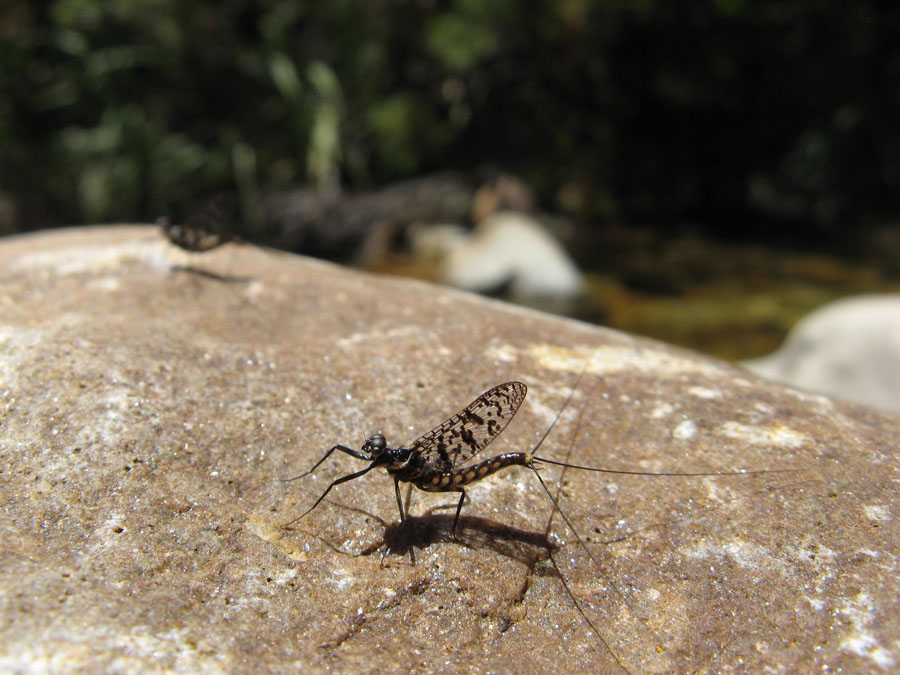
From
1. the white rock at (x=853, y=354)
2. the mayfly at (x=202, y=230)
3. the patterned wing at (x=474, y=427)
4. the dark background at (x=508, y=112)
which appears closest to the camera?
the patterned wing at (x=474, y=427)

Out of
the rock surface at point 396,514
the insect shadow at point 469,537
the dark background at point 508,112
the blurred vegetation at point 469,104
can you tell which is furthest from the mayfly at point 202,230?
the blurred vegetation at point 469,104

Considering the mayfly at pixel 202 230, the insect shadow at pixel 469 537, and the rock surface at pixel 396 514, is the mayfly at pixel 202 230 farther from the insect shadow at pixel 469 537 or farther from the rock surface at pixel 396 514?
the insect shadow at pixel 469 537

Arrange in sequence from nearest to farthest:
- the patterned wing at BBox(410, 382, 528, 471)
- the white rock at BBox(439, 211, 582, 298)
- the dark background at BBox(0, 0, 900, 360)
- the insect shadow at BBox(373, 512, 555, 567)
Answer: the insect shadow at BBox(373, 512, 555, 567)
the patterned wing at BBox(410, 382, 528, 471)
the white rock at BBox(439, 211, 582, 298)
the dark background at BBox(0, 0, 900, 360)

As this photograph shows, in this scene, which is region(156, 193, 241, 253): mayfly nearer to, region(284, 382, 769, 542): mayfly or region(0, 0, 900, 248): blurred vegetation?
region(284, 382, 769, 542): mayfly

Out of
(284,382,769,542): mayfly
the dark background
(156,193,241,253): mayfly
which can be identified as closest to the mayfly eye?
(284,382,769,542): mayfly

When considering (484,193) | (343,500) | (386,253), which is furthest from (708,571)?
(484,193)

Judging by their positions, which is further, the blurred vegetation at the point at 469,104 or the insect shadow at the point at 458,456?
the blurred vegetation at the point at 469,104

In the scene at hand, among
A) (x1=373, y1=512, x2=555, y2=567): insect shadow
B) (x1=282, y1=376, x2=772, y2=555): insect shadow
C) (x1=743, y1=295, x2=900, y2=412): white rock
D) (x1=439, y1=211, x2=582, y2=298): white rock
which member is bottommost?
(x1=439, y1=211, x2=582, y2=298): white rock
